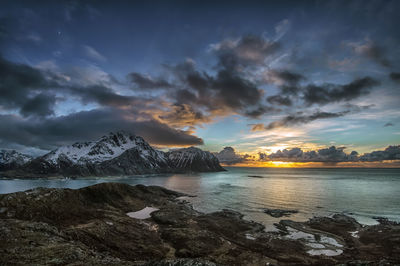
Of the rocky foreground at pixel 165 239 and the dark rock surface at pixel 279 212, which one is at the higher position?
the rocky foreground at pixel 165 239

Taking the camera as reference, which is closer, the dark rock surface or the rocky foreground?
the rocky foreground

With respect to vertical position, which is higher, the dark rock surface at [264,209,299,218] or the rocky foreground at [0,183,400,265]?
the rocky foreground at [0,183,400,265]

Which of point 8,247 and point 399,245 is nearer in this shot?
point 8,247

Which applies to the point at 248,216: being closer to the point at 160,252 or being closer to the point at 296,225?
the point at 296,225

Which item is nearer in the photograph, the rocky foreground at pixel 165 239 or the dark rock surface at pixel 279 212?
the rocky foreground at pixel 165 239

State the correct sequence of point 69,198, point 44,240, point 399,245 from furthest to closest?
point 69,198
point 399,245
point 44,240

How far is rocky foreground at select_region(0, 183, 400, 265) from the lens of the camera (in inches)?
829

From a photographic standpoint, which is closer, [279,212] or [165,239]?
[165,239]

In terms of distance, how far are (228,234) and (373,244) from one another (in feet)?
82.1

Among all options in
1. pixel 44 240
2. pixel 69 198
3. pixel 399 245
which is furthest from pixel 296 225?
pixel 69 198

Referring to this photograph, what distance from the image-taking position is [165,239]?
117 ft

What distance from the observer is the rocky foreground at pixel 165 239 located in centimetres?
2106

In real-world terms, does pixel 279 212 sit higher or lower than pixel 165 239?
lower

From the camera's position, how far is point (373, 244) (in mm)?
36125
